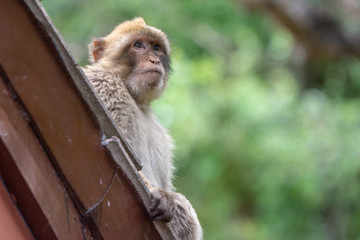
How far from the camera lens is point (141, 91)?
4320 millimetres

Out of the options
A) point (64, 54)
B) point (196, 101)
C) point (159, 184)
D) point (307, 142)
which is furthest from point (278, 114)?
point (64, 54)

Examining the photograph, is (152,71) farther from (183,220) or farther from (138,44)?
(183,220)

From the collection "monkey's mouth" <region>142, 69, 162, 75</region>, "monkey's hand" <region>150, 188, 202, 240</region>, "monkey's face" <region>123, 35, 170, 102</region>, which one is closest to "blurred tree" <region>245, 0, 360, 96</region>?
"monkey's face" <region>123, 35, 170, 102</region>

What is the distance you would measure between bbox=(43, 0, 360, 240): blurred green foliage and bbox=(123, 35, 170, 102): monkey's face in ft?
15.9

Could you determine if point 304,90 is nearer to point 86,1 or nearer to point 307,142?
point 307,142

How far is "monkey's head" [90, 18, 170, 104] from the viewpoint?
4.36 m

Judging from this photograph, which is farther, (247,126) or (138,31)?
(247,126)

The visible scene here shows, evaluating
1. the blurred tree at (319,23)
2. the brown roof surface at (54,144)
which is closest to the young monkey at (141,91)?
the brown roof surface at (54,144)

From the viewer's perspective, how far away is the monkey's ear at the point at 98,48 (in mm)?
4793

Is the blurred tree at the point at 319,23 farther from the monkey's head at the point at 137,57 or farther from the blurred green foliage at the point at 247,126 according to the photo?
the monkey's head at the point at 137,57

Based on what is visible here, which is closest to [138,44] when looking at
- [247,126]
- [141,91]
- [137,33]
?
[137,33]

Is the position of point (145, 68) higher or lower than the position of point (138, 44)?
lower

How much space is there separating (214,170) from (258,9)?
2.94 m

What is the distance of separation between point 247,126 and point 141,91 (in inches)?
252
